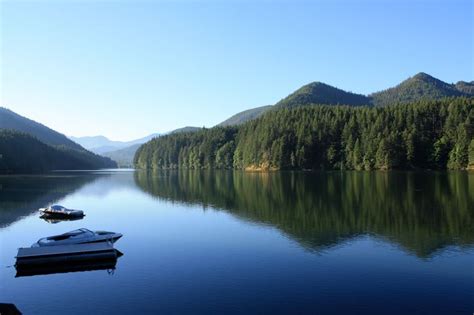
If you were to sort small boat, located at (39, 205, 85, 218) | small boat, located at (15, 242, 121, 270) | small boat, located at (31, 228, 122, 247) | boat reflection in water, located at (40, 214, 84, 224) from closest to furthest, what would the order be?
small boat, located at (15, 242, 121, 270) < small boat, located at (31, 228, 122, 247) < boat reflection in water, located at (40, 214, 84, 224) < small boat, located at (39, 205, 85, 218)

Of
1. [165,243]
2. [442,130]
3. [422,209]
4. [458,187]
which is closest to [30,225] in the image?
[165,243]

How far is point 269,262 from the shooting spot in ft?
117

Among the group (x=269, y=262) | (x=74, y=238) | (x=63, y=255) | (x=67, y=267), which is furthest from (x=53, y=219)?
(x=269, y=262)

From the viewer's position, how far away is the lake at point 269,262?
85.9 feet

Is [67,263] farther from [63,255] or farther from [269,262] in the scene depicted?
[269,262]

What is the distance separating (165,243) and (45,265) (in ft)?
40.7

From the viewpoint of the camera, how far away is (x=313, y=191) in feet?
299

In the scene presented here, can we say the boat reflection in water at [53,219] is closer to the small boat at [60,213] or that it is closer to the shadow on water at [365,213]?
the small boat at [60,213]

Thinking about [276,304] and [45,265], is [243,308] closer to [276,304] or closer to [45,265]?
[276,304]

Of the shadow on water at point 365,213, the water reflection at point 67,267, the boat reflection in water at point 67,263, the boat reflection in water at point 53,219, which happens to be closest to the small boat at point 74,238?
the boat reflection in water at point 67,263

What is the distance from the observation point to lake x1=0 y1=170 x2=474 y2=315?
26.2m

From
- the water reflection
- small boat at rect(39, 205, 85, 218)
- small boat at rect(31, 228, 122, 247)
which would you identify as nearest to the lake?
the water reflection

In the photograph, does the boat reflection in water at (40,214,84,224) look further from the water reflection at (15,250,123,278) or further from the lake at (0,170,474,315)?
the water reflection at (15,250,123,278)

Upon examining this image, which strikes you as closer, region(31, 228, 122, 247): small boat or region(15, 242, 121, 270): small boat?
region(15, 242, 121, 270): small boat
